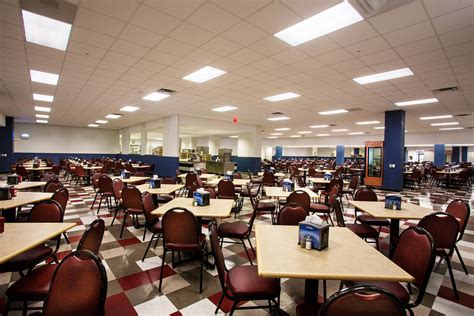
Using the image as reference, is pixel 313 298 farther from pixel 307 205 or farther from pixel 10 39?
pixel 10 39

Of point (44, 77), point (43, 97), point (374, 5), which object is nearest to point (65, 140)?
point (43, 97)

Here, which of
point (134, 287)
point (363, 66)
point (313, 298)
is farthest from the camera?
point (363, 66)

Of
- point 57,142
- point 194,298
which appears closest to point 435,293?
point 194,298

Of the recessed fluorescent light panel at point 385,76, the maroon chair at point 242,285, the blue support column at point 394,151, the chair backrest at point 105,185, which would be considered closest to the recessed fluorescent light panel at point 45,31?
the chair backrest at point 105,185

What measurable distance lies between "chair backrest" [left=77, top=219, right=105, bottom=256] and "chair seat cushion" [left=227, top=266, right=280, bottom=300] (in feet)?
3.31

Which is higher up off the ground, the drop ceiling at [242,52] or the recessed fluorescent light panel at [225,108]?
the recessed fluorescent light panel at [225,108]

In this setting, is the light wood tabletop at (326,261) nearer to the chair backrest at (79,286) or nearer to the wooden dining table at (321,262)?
the wooden dining table at (321,262)

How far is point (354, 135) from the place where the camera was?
66.1 ft

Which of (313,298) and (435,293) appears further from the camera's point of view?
(435,293)

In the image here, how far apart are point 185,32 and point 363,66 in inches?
135

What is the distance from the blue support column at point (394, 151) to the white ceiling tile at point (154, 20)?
893 centimetres

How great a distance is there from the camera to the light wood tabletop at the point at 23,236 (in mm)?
1663

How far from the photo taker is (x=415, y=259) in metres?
1.80

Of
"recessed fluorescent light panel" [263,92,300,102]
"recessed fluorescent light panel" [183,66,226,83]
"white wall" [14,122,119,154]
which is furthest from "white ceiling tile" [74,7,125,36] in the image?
"white wall" [14,122,119,154]
